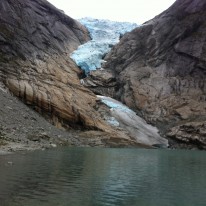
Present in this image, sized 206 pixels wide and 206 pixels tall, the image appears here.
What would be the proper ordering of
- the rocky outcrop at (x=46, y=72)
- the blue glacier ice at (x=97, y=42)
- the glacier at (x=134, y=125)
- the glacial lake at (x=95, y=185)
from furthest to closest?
the blue glacier ice at (x=97, y=42), the glacier at (x=134, y=125), the rocky outcrop at (x=46, y=72), the glacial lake at (x=95, y=185)

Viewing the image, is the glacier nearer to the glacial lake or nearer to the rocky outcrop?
the rocky outcrop

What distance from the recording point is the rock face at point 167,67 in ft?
290

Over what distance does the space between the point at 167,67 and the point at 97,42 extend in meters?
26.4

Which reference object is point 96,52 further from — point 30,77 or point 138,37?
point 30,77

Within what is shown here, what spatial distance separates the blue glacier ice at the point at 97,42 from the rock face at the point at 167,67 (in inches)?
161

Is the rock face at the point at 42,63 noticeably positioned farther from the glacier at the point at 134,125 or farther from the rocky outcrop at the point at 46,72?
the glacier at the point at 134,125

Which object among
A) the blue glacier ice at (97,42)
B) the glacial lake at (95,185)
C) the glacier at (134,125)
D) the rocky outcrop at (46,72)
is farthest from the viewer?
the blue glacier ice at (97,42)

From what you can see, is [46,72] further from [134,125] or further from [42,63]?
[134,125]

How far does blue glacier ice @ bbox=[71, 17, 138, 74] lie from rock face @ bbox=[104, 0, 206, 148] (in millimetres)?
4078

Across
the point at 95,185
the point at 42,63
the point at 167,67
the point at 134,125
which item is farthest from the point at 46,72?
the point at 95,185

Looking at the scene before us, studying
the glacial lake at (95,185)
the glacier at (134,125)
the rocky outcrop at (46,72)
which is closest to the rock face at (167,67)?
the glacier at (134,125)

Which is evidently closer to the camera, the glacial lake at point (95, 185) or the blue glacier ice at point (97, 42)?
the glacial lake at point (95, 185)

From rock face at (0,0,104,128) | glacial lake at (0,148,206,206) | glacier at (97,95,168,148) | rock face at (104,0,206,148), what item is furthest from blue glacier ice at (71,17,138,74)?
glacial lake at (0,148,206,206)

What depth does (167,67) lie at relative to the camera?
96562mm
